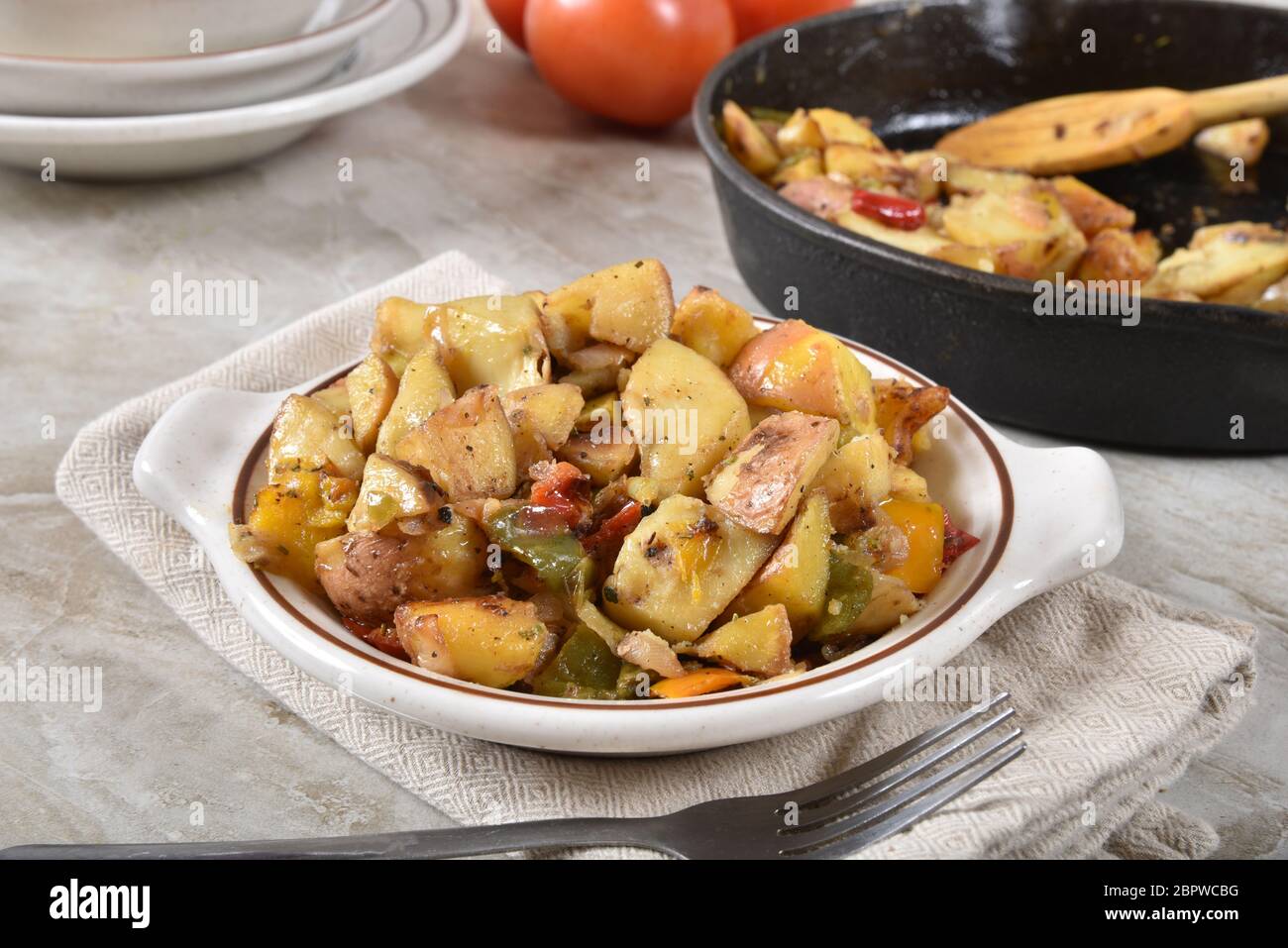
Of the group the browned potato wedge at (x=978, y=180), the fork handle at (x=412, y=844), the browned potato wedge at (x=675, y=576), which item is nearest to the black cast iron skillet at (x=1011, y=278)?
the browned potato wedge at (x=978, y=180)

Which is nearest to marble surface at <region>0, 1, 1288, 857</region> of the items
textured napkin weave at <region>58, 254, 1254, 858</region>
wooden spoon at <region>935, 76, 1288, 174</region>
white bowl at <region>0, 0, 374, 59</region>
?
textured napkin weave at <region>58, 254, 1254, 858</region>

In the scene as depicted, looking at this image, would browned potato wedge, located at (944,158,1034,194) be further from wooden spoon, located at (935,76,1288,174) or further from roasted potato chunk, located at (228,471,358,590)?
roasted potato chunk, located at (228,471,358,590)

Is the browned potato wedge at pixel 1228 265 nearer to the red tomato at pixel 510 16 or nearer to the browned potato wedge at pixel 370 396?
the browned potato wedge at pixel 370 396

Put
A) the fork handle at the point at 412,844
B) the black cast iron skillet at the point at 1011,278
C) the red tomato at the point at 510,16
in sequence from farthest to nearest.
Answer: the red tomato at the point at 510,16, the black cast iron skillet at the point at 1011,278, the fork handle at the point at 412,844

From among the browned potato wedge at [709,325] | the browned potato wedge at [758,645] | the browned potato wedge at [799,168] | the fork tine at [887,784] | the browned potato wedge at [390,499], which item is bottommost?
the fork tine at [887,784]

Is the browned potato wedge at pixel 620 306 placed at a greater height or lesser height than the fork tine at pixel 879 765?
greater
